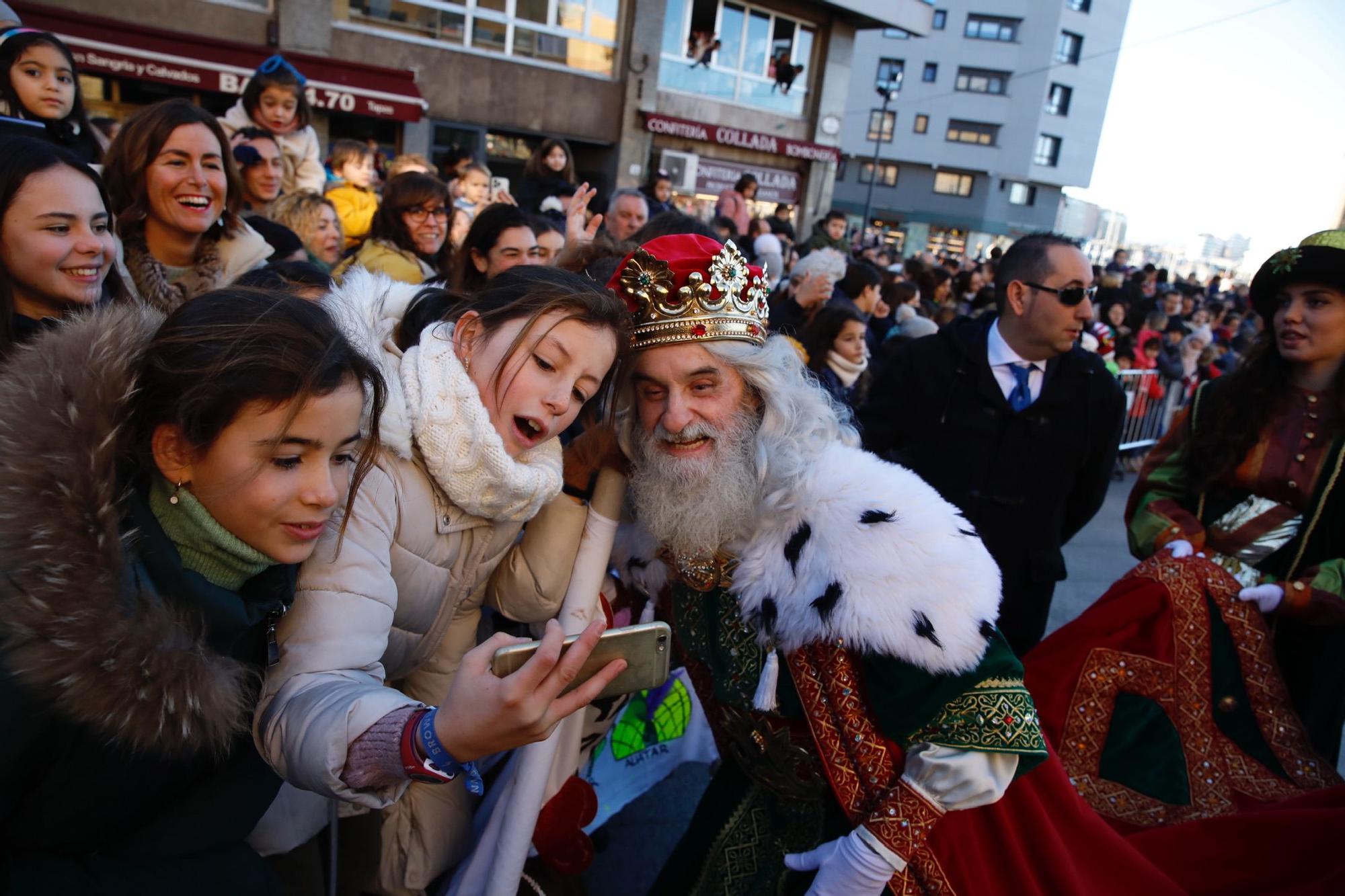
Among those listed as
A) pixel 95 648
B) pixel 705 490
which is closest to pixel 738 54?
pixel 705 490

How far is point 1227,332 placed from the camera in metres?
15.5

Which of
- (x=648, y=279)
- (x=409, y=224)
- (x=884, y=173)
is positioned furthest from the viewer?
(x=884, y=173)

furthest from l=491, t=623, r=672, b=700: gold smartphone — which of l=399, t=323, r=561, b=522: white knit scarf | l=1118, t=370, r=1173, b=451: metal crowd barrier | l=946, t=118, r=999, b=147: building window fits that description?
l=946, t=118, r=999, b=147: building window

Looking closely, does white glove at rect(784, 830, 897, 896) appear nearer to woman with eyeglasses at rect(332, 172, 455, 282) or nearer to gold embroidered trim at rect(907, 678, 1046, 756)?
gold embroidered trim at rect(907, 678, 1046, 756)

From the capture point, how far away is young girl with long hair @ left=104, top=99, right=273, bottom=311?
3.03 metres

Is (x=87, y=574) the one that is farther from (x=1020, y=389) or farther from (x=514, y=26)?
(x=514, y=26)

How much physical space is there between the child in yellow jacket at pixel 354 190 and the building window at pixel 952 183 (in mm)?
41784

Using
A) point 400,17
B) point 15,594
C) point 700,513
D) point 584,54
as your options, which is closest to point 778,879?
point 700,513

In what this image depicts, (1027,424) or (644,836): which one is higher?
(1027,424)

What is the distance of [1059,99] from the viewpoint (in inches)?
1670

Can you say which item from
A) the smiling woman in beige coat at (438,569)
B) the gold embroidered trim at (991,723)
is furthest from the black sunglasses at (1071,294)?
the smiling woman in beige coat at (438,569)

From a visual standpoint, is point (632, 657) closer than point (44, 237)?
Yes

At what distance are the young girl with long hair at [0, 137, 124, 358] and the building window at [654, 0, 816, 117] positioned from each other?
17352 mm

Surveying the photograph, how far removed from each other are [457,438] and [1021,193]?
46.8 m
